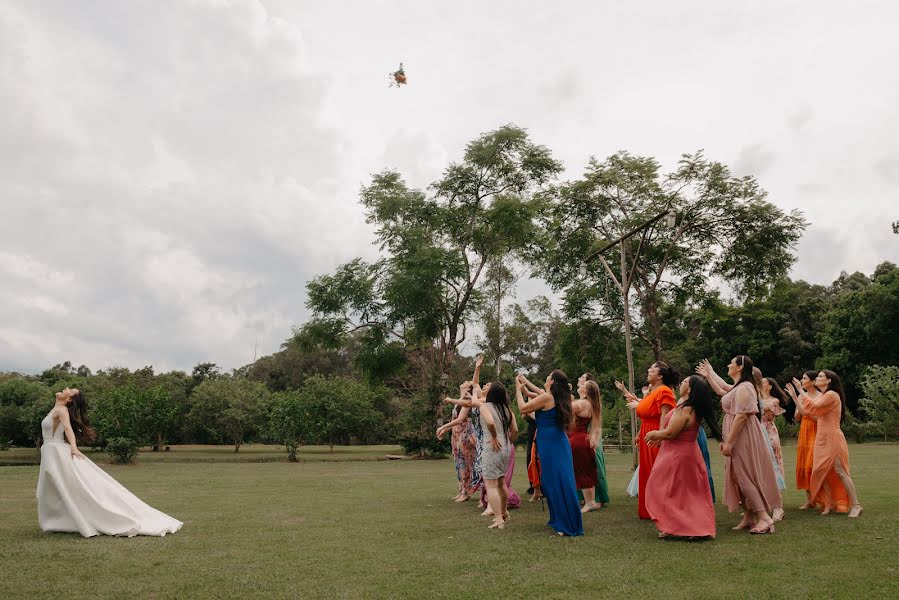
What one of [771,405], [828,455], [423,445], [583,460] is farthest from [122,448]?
[828,455]

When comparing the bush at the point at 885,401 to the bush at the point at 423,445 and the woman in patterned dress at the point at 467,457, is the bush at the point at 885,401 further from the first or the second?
the woman in patterned dress at the point at 467,457

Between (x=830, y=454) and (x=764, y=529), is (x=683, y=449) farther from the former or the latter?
(x=830, y=454)

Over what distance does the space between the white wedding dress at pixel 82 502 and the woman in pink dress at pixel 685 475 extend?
21.0 ft

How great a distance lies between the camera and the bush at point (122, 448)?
26812 mm

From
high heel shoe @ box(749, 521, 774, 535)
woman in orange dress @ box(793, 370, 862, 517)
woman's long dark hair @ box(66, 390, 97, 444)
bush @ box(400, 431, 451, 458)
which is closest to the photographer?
high heel shoe @ box(749, 521, 774, 535)

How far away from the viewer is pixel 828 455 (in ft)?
30.2

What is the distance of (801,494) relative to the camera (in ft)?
38.2

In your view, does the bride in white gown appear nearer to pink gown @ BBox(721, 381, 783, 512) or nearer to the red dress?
the red dress

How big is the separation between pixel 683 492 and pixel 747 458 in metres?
1.04

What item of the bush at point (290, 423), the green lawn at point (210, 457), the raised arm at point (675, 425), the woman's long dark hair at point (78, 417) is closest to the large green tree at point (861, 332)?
the green lawn at point (210, 457)

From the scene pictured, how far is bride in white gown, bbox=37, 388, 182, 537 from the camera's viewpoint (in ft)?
27.5

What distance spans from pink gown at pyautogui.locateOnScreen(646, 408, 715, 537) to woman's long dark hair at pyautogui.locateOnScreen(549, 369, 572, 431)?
4.19 feet

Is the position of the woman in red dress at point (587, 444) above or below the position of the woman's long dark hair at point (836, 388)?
below

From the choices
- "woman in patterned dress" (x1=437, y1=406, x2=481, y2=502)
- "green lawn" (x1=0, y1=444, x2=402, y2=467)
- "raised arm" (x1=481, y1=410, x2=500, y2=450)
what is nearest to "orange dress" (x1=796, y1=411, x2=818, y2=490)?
"raised arm" (x1=481, y1=410, x2=500, y2=450)
